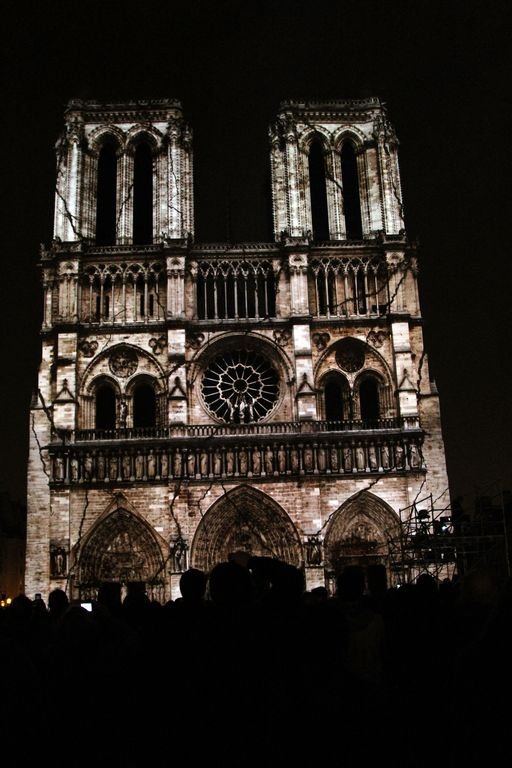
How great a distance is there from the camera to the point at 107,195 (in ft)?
98.5

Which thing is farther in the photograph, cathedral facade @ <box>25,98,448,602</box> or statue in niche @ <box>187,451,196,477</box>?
statue in niche @ <box>187,451,196,477</box>

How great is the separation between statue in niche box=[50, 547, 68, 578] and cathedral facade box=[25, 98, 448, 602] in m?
0.04

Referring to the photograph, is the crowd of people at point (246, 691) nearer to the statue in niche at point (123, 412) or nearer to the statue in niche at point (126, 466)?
the statue in niche at point (126, 466)

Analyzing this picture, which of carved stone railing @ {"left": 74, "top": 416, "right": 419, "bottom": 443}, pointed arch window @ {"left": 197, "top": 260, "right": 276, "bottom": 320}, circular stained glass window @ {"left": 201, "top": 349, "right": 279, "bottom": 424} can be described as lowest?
carved stone railing @ {"left": 74, "top": 416, "right": 419, "bottom": 443}

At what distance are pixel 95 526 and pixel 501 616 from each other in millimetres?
23232

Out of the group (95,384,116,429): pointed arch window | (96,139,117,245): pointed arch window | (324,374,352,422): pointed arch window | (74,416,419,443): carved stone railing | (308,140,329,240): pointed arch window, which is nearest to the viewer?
(74,416,419,443): carved stone railing

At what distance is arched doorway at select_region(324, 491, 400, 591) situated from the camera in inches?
994

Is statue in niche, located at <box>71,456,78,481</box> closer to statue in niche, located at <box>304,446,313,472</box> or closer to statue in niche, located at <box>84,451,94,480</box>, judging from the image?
statue in niche, located at <box>84,451,94,480</box>

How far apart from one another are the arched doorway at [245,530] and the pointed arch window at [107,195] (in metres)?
9.86

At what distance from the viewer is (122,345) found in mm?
27234

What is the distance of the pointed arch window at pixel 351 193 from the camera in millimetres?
29703

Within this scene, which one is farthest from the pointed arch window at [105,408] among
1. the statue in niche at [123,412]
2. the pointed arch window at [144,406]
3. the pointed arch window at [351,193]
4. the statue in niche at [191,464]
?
the pointed arch window at [351,193]

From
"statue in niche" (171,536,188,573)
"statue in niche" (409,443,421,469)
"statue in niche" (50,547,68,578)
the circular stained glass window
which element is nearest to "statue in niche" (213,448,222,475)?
the circular stained glass window

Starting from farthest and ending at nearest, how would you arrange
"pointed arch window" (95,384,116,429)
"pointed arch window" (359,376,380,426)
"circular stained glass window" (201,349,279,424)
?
"pointed arch window" (359,376,380,426) < "pointed arch window" (95,384,116,429) < "circular stained glass window" (201,349,279,424)
